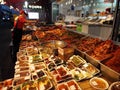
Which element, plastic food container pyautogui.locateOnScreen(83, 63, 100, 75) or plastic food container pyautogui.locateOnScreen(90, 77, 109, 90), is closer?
plastic food container pyautogui.locateOnScreen(90, 77, 109, 90)

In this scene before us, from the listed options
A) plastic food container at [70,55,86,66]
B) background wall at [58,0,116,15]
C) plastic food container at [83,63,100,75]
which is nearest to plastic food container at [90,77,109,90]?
plastic food container at [83,63,100,75]

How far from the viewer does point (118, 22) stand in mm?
4527

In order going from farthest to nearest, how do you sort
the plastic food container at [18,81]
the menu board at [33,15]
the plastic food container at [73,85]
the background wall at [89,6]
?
1. the background wall at [89,6]
2. the menu board at [33,15]
3. the plastic food container at [18,81]
4. the plastic food container at [73,85]

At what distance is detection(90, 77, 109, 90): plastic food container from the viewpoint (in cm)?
185

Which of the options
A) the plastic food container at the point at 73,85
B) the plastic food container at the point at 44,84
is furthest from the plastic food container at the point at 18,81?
the plastic food container at the point at 73,85

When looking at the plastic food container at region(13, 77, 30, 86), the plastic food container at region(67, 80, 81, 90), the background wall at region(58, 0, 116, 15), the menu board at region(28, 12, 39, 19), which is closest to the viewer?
the plastic food container at region(67, 80, 81, 90)

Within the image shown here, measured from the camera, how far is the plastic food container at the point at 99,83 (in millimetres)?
1848

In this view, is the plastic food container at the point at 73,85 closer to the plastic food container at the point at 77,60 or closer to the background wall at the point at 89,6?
the plastic food container at the point at 77,60

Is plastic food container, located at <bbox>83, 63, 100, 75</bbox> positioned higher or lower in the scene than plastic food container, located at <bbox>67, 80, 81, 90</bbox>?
higher

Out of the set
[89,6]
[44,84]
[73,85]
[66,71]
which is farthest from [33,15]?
[73,85]

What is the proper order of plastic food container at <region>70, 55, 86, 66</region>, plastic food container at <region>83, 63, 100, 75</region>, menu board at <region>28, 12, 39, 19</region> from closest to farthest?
plastic food container at <region>83, 63, 100, 75</region>, plastic food container at <region>70, 55, 86, 66</region>, menu board at <region>28, 12, 39, 19</region>

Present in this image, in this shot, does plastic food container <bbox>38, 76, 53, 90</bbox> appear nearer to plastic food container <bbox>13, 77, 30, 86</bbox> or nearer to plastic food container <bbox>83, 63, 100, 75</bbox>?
plastic food container <bbox>13, 77, 30, 86</bbox>

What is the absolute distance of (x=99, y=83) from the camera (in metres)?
1.94

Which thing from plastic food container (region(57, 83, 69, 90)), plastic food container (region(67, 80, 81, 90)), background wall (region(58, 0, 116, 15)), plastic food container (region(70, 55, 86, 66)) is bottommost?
plastic food container (region(57, 83, 69, 90))
